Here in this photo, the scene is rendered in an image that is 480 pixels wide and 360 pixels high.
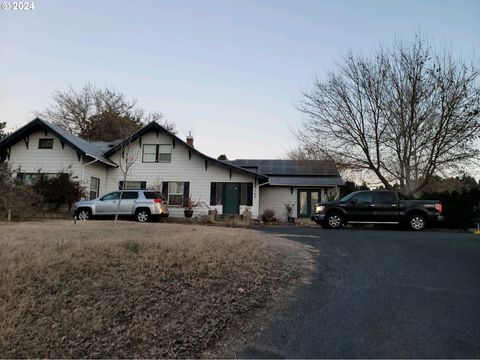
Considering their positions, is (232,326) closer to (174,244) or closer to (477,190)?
(174,244)

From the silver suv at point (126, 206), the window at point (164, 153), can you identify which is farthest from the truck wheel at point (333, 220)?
the window at point (164, 153)

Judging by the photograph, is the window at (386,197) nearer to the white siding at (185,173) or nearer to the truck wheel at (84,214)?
the white siding at (185,173)

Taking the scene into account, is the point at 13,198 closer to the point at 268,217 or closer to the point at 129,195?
the point at 129,195

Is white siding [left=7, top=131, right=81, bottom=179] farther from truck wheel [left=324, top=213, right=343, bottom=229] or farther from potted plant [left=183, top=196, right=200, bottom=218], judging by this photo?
truck wheel [left=324, top=213, right=343, bottom=229]

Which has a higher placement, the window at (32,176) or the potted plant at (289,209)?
the window at (32,176)

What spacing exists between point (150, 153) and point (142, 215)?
650 centimetres

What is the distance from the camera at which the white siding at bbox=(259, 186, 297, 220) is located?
26.5m

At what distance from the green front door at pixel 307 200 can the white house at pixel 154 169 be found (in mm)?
68

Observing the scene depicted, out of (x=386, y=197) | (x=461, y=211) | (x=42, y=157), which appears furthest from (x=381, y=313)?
(x=42, y=157)

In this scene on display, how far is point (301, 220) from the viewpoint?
2480 centimetres

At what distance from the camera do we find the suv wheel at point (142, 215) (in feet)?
63.2

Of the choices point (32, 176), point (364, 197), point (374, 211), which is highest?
point (32, 176)

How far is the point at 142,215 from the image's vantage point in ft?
63.4

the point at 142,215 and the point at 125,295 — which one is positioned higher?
the point at 142,215
